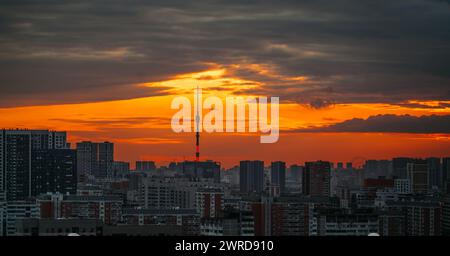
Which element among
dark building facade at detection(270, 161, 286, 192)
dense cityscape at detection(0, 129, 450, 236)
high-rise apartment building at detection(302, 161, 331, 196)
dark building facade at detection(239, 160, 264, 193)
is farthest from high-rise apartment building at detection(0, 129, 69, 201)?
high-rise apartment building at detection(302, 161, 331, 196)

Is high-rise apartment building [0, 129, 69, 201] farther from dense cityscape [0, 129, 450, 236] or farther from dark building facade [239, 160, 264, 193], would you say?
dark building facade [239, 160, 264, 193]

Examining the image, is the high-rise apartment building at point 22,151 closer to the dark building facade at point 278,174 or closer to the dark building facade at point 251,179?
the dark building facade at point 251,179

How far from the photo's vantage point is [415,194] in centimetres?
2059

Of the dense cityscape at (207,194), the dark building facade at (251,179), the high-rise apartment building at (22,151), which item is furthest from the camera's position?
the high-rise apartment building at (22,151)

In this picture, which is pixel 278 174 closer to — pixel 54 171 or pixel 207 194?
pixel 207 194

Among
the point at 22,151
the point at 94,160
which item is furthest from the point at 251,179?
the point at 22,151

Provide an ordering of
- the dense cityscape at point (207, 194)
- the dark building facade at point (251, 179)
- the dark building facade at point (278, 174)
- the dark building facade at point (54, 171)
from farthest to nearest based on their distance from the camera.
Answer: the dark building facade at point (54, 171) → the dark building facade at point (251, 179) → the dark building facade at point (278, 174) → the dense cityscape at point (207, 194)

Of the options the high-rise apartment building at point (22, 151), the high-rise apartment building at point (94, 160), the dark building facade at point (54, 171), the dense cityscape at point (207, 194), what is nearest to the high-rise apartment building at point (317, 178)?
the dense cityscape at point (207, 194)

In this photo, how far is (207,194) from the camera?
2133 cm

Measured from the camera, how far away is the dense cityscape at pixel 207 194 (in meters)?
15.3

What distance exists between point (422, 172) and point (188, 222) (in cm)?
727

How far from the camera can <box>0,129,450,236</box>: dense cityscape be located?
50.3 feet

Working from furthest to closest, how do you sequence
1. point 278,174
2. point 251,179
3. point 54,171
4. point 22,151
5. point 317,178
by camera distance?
point 54,171 < point 22,151 < point 317,178 < point 251,179 < point 278,174
